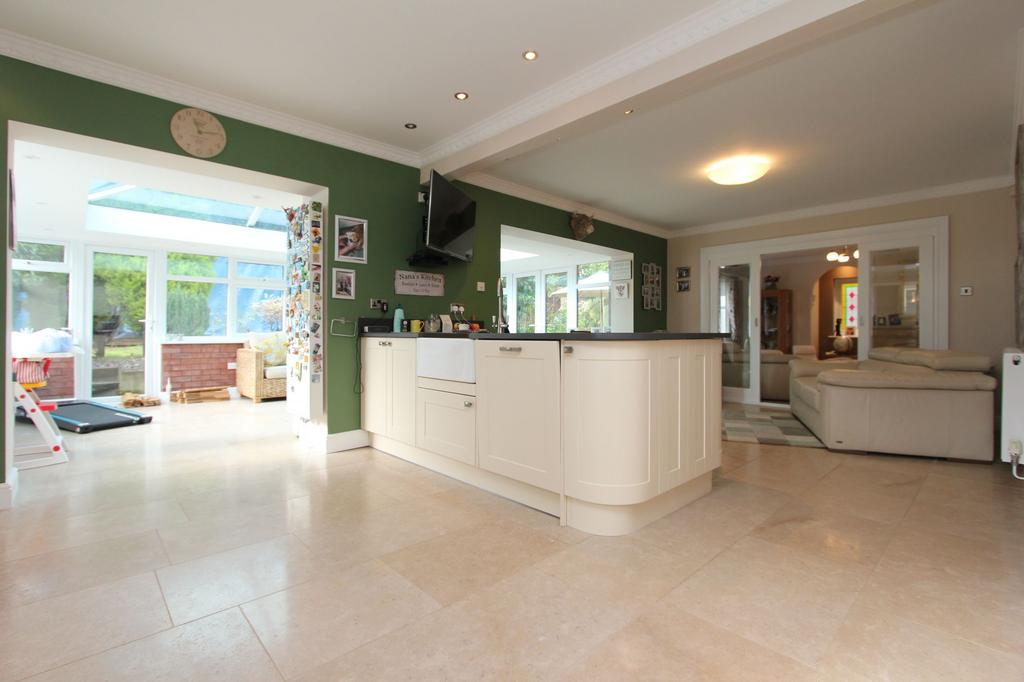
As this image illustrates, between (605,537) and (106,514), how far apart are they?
8.39 feet

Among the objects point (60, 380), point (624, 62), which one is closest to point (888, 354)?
point (624, 62)

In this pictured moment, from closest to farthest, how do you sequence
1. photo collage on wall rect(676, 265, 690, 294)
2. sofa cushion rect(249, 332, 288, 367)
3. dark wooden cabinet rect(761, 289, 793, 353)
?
sofa cushion rect(249, 332, 288, 367), photo collage on wall rect(676, 265, 690, 294), dark wooden cabinet rect(761, 289, 793, 353)

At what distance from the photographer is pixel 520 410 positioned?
2508 mm

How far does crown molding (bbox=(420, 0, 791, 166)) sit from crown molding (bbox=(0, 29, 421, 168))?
0.79m

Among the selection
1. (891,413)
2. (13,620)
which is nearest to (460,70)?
(13,620)

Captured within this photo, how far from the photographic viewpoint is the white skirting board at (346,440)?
3.78 m

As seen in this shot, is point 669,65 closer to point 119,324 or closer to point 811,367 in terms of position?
point 811,367

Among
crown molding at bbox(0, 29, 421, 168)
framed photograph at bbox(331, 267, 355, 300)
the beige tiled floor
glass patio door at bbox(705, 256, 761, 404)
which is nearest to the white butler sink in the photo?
the beige tiled floor

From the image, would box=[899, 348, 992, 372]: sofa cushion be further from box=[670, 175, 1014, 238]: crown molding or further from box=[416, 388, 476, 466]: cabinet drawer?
box=[416, 388, 476, 466]: cabinet drawer

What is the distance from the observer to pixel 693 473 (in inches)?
101

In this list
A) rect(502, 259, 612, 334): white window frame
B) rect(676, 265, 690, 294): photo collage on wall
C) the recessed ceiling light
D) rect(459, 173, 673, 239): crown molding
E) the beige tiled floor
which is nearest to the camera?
the beige tiled floor

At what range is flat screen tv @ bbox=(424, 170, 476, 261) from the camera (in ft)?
11.8

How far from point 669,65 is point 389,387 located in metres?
2.78

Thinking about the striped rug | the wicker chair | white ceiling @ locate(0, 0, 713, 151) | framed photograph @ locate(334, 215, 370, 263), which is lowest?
the striped rug
